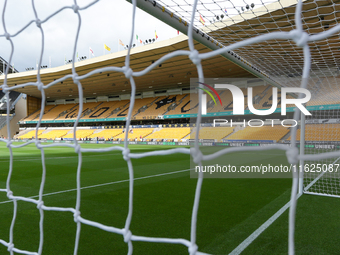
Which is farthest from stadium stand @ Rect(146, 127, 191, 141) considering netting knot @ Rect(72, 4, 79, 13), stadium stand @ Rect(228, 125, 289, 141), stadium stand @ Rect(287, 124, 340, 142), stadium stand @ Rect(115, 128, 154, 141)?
netting knot @ Rect(72, 4, 79, 13)

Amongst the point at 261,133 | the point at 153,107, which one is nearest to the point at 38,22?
the point at 261,133

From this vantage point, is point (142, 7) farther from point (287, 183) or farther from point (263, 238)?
point (287, 183)

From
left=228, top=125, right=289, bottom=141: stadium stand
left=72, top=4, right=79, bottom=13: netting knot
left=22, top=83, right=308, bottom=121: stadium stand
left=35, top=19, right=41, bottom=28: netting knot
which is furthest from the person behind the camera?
left=22, top=83, right=308, bottom=121: stadium stand

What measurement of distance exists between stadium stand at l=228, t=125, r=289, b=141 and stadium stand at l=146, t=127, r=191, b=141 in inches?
162

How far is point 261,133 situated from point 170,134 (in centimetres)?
764

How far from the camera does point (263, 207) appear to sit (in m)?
3.13

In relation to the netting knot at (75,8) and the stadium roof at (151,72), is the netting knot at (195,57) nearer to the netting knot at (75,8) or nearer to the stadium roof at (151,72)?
the netting knot at (75,8)

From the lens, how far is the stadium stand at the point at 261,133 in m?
17.6

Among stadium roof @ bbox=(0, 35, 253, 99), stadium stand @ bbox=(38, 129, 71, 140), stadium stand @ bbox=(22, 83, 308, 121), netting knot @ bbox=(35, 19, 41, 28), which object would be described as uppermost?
stadium roof @ bbox=(0, 35, 253, 99)

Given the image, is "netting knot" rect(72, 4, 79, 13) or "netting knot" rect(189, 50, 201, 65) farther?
"netting knot" rect(72, 4, 79, 13)

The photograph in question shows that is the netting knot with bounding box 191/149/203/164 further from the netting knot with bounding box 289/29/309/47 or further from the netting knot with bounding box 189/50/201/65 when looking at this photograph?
the netting knot with bounding box 289/29/309/47

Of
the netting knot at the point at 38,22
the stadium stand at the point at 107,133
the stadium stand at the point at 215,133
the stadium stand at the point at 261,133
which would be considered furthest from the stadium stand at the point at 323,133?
the stadium stand at the point at 107,133

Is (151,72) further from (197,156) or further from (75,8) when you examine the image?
(197,156)

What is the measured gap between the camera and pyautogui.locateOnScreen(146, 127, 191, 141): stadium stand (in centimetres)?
2164
